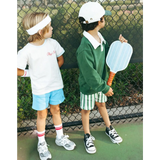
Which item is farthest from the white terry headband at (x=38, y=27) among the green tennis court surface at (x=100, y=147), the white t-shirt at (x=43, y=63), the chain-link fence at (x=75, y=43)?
the green tennis court surface at (x=100, y=147)

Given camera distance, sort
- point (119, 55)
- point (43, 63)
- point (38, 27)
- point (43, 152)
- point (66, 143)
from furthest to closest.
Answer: point (66, 143), point (43, 152), point (119, 55), point (43, 63), point (38, 27)

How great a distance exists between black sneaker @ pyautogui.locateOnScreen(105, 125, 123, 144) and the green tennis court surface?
0.15 feet

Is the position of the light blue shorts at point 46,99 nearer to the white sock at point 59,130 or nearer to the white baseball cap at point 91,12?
the white sock at point 59,130

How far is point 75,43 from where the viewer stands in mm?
2406

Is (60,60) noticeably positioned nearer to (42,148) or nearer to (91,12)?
(91,12)

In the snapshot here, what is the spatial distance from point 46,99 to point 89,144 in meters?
0.75

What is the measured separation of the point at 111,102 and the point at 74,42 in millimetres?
1310

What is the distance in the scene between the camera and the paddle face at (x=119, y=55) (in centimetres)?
221

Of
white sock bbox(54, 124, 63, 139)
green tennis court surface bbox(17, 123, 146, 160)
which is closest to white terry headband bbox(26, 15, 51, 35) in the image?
white sock bbox(54, 124, 63, 139)

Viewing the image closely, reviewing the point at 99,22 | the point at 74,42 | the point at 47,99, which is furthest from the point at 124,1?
the point at 47,99

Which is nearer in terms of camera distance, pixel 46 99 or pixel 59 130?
pixel 46 99

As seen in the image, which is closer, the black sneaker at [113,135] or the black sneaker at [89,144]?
the black sneaker at [89,144]

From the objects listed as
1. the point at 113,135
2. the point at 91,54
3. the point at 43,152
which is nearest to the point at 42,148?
the point at 43,152

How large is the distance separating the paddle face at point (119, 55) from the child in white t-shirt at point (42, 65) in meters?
0.55
